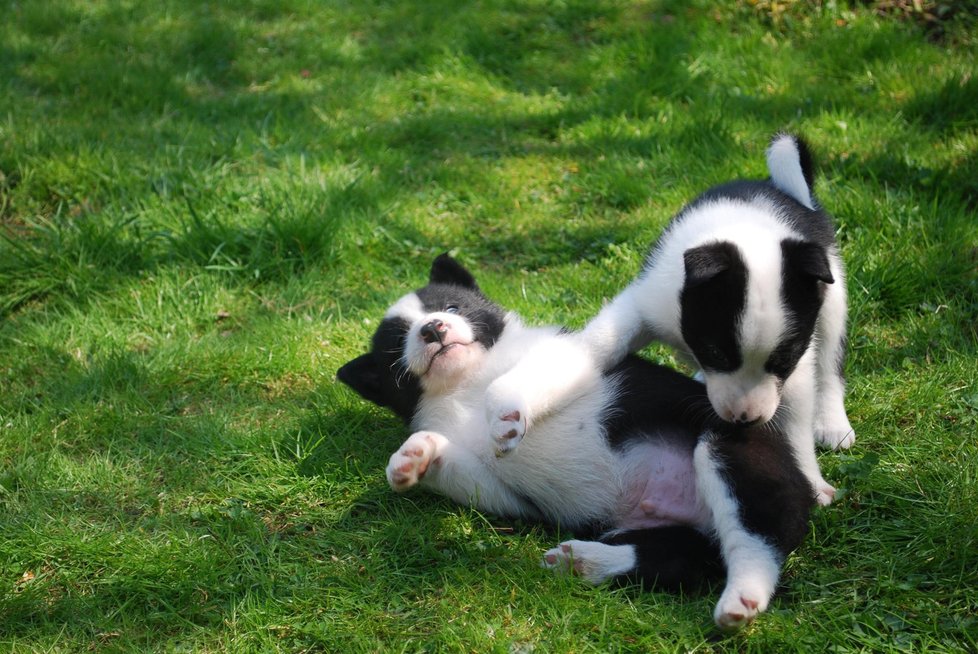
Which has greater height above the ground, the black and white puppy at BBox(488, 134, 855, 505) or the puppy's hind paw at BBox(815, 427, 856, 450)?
the black and white puppy at BBox(488, 134, 855, 505)

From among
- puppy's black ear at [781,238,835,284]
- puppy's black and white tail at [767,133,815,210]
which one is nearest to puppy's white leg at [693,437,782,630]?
puppy's black ear at [781,238,835,284]

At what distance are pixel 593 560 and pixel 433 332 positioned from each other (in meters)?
1.04

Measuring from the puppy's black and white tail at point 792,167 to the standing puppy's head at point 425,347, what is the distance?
133 cm

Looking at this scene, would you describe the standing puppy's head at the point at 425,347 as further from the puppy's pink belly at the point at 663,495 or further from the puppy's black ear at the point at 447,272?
the puppy's pink belly at the point at 663,495

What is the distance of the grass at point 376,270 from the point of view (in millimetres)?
2863

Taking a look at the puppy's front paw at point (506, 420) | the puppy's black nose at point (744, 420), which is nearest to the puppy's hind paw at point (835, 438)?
the puppy's black nose at point (744, 420)

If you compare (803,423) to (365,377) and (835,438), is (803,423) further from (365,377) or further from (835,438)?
(365,377)

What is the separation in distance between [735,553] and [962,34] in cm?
523

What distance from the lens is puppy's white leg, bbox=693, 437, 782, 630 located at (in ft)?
8.53

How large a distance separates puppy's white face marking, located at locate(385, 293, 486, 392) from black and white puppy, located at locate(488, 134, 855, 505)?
0.30 meters

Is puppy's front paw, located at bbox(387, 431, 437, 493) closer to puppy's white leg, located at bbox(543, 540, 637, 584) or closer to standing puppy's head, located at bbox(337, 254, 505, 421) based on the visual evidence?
standing puppy's head, located at bbox(337, 254, 505, 421)

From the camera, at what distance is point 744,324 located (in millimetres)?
3041

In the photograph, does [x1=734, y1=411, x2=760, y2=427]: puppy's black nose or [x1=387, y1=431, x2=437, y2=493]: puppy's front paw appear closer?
[x1=734, y1=411, x2=760, y2=427]: puppy's black nose

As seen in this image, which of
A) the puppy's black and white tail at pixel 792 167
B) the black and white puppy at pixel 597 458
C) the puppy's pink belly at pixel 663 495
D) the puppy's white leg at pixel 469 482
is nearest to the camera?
the black and white puppy at pixel 597 458
